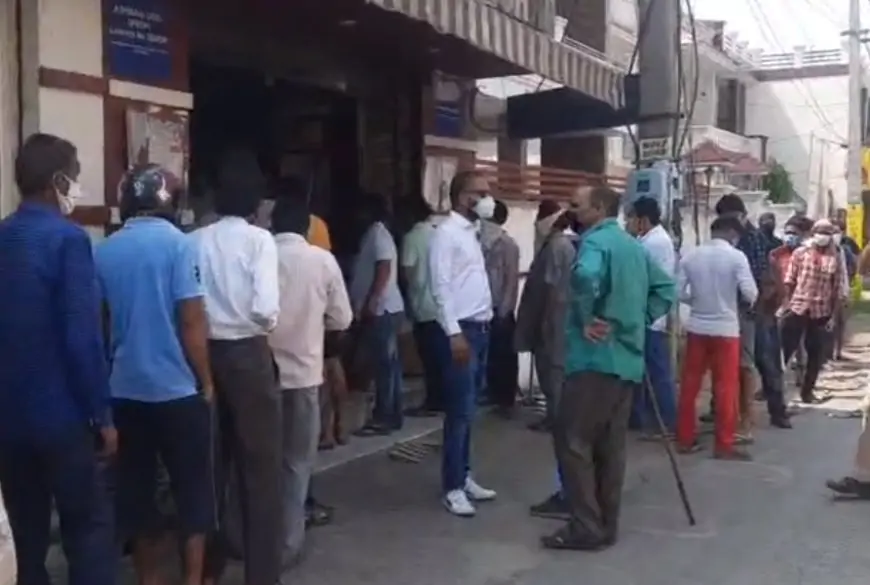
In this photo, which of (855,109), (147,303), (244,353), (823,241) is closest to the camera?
(147,303)

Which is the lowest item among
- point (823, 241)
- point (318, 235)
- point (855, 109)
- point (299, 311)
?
point (299, 311)

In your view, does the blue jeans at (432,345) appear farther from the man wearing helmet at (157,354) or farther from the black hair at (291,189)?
the man wearing helmet at (157,354)

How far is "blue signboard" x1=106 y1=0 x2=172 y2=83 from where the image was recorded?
6.68 meters

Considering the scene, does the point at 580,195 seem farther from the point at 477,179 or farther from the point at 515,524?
the point at 515,524

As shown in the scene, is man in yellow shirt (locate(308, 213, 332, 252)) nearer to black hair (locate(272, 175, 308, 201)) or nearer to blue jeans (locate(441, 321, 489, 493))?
black hair (locate(272, 175, 308, 201))

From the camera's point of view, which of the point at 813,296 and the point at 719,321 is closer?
the point at 719,321

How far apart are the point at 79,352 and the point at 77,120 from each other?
2.36 m

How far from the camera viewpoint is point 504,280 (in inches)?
400

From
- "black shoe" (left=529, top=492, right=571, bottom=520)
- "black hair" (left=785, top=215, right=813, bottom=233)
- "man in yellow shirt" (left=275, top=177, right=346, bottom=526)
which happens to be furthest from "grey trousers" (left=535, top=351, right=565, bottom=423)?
"black hair" (left=785, top=215, right=813, bottom=233)

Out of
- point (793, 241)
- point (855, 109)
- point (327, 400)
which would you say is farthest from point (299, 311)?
point (855, 109)

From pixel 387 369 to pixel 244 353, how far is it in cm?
408

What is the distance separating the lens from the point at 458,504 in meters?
7.09

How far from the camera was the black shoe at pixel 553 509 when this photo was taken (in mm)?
7129

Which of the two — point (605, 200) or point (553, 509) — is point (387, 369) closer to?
point (553, 509)
